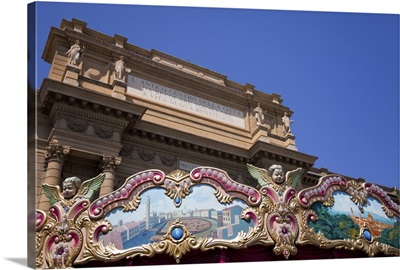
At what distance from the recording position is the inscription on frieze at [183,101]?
1587 cm

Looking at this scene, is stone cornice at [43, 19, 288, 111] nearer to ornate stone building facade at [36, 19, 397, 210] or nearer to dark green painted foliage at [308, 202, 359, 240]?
ornate stone building facade at [36, 19, 397, 210]

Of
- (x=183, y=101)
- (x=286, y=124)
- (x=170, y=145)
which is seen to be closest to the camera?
(x=170, y=145)

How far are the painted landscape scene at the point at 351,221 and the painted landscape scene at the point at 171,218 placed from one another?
73.8 inches

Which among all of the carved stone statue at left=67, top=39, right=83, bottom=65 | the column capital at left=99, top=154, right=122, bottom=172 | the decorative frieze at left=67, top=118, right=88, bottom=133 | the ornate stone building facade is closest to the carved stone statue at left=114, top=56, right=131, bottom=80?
the ornate stone building facade

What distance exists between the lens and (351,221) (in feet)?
30.7

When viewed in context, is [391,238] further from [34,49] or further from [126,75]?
[126,75]

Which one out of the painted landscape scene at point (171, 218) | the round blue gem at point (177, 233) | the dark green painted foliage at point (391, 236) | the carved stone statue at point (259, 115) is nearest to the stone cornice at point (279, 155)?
the carved stone statue at point (259, 115)

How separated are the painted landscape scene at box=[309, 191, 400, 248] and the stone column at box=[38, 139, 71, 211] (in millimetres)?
7290

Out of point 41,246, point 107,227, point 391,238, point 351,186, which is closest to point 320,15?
point 351,186

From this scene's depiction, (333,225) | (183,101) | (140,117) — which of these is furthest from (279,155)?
(333,225)

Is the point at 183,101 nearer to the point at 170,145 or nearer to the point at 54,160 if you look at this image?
the point at 170,145

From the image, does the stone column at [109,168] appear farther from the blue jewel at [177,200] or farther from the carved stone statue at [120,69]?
the blue jewel at [177,200]

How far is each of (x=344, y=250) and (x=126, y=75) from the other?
1010 cm

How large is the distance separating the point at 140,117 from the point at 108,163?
199cm
